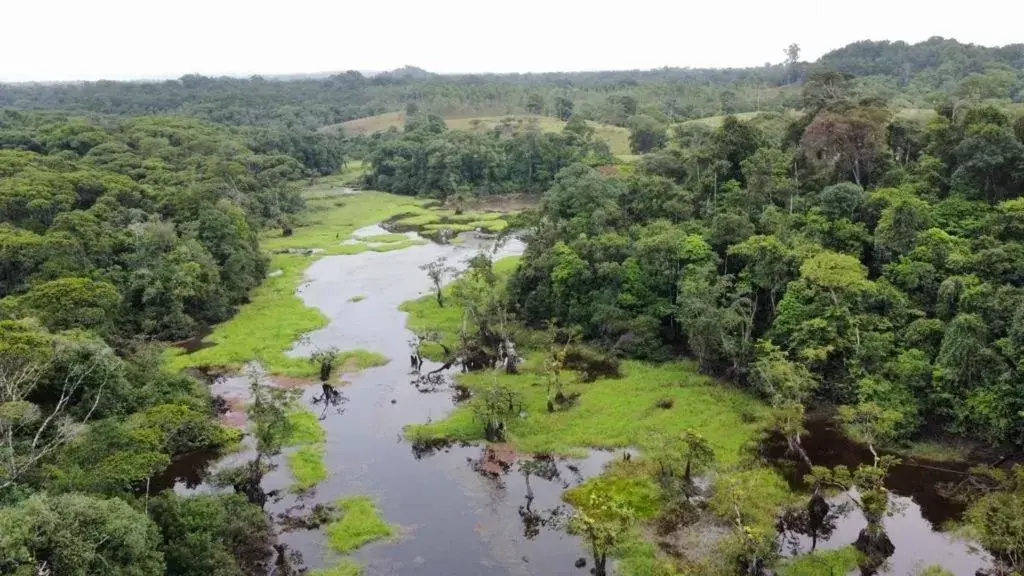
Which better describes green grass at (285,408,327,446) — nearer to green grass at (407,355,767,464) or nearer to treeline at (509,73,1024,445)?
green grass at (407,355,767,464)

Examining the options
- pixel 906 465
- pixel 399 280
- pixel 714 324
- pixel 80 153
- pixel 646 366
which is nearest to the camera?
pixel 906 465

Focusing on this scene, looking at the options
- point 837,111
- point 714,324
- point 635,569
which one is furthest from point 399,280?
point 635,569

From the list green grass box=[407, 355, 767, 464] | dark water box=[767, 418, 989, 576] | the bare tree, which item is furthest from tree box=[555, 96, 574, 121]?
the bare tree

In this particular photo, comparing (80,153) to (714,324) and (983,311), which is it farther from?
(983,311)

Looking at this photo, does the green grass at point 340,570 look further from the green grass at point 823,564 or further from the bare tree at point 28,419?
the green grass at point 823,564

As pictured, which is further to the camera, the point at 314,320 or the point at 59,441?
the point at 314,320

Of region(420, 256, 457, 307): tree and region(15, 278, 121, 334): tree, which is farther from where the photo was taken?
region(420, 256, 457, 307): tree
